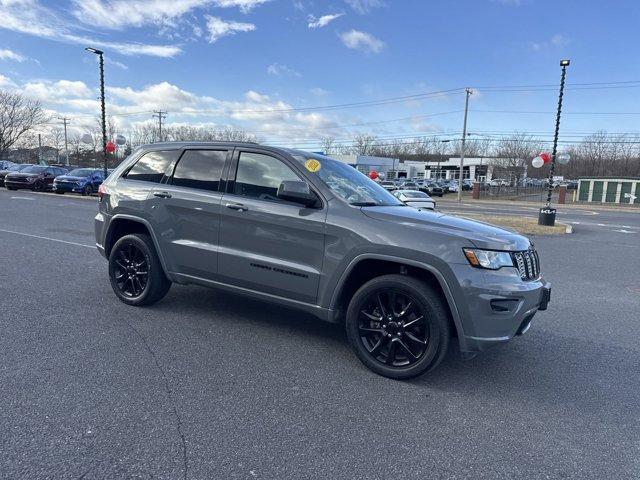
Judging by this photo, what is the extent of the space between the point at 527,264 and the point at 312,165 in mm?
2052

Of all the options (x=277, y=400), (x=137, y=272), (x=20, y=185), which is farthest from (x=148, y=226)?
(x=20, y=185)

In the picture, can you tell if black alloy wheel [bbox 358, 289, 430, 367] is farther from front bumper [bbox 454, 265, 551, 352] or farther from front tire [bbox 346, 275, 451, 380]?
front bumper [bbox 454, 265, 551, 352]

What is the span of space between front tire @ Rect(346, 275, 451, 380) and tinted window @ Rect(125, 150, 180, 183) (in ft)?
8.91

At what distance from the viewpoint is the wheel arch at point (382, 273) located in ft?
11.2

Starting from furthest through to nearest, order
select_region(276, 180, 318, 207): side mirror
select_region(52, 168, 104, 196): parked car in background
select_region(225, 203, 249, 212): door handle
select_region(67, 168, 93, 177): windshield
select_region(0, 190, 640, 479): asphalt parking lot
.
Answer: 1. select_region(67, 168, 93, 177): windshield
2. select_region(52, 168, 104, 196): parked car in background
3. select_region(225, 203, 249, 212): door handle
4. select_region(276, 180, 318, 207): side mirror
5. select_region(0, 190, 640, 479): asphalt parking lot

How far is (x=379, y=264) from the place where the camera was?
12.5ft

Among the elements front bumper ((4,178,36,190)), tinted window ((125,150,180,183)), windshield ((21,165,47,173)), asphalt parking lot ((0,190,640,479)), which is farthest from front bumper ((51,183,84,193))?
tinted window ((125,150,180,183))

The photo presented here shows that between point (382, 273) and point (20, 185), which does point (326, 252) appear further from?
point (20, 185)

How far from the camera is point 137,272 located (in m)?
5.11

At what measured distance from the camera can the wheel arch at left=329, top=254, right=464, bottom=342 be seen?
3.41m

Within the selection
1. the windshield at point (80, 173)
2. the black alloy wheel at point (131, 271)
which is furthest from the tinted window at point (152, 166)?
the windshield at point (80, 173)

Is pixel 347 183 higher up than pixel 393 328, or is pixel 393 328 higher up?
pixel 347 183

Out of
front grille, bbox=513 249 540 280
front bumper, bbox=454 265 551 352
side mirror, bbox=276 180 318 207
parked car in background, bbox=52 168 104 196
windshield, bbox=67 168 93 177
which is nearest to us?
front bumper, bbox=454 265 551 352

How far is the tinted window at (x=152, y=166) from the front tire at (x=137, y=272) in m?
0.67
